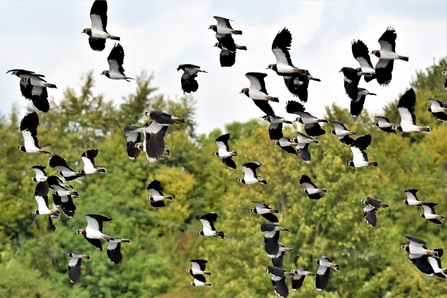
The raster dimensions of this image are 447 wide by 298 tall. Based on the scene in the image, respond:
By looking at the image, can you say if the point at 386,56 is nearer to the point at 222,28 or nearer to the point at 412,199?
the point at 222,28

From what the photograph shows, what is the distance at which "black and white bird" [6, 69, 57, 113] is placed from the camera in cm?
3209

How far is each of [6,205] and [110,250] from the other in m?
54.5

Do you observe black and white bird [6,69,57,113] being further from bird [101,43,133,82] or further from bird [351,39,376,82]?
bird [351,39,376,82]

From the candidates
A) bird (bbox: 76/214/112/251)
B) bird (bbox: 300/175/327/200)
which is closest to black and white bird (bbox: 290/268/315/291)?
bird (bbox: 300/175/327/200)

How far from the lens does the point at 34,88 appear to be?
32594 mm

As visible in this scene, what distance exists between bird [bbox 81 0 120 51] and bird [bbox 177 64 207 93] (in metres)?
2.33

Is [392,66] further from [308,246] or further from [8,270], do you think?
[8,270]

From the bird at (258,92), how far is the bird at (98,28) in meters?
3.65

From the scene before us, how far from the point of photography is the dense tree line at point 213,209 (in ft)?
208

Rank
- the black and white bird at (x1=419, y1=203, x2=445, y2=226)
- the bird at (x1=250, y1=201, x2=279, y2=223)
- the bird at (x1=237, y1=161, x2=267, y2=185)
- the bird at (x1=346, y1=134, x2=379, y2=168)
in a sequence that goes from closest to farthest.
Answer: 1. the black and white bird at (x1=419, y1=203, x2=445, y2=226)
2. the bird at (x1=346, y1=134, x2=379, y2=168)
3. the bird at (x1=250, y1=201, x2=279, y2=223)
4. the bird at (x1=237, y1=161, x2=267, y2=185)

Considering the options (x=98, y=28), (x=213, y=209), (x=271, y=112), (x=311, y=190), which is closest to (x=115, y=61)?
(x=98, y=28)

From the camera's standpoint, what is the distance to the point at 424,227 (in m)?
73.9

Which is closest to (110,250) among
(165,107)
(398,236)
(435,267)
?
(435,267)

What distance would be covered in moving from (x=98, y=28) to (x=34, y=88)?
100 inches
